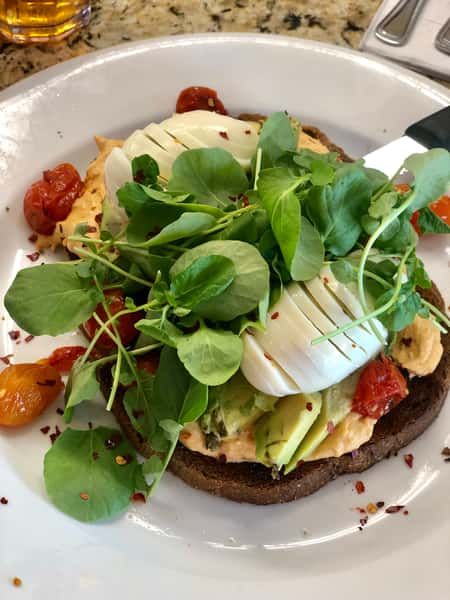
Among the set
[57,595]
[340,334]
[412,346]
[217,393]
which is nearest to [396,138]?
[412,346]

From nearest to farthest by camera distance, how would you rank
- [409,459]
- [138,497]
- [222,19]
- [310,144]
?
[138,497]
[409,459]
[310,144]
[222,19]

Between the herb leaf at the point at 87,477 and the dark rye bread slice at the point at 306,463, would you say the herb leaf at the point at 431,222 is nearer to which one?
the dark rye bread slice at the point at 306,463

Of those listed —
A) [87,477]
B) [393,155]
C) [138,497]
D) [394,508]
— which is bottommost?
[138,497]

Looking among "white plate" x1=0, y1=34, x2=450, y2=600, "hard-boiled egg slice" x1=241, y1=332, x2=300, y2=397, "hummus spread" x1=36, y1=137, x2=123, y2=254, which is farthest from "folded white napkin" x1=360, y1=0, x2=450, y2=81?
"hard-boiled egg slice" x1=241, y1=332, x2=300, y2=397

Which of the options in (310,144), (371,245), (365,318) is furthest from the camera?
(310,144)

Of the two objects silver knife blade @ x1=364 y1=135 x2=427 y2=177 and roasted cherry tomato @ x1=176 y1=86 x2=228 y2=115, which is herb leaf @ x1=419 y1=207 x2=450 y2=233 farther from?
roasted cherry tomato @ x1=176 y1=86 x2=228 y2=115

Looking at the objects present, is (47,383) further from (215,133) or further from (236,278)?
(215,133)

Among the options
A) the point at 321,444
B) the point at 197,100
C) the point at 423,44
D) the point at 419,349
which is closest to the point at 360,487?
the point at 321,444
